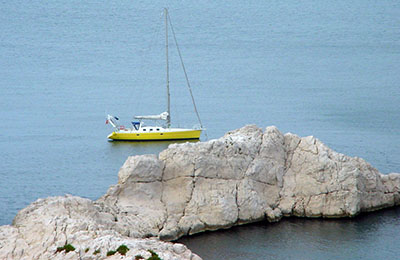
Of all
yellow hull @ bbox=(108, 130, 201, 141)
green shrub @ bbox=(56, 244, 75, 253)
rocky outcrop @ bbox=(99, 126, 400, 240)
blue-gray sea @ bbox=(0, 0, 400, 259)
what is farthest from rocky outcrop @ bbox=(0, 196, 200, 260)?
yellow hull @ bbox=(108, 130, 201, 141)

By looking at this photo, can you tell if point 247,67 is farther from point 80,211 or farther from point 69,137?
point 80,211

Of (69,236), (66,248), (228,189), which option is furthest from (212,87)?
(66,248)

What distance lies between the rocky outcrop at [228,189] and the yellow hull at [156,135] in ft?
98.2

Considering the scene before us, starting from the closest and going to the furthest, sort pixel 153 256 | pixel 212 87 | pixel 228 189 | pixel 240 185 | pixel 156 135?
pixel 153 256
pixel 228 189
pixel 240 185
pixel 156 135
pixel 212 87

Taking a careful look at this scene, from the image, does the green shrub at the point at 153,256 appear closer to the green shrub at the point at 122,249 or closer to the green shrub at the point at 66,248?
the green shrub at the point at 122,249

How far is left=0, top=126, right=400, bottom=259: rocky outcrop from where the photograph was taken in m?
38.3

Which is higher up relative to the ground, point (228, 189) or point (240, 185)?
point (240, 185)

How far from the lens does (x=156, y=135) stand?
7531 cm

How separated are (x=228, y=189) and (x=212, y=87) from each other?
67.3 metres

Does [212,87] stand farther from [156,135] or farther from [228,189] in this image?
[228,189]

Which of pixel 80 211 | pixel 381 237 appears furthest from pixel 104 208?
pixel 381 237

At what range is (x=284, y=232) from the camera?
40938mm

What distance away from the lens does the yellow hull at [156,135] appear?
75.1m

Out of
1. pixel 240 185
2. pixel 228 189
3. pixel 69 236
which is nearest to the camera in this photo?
pixel 69 236
